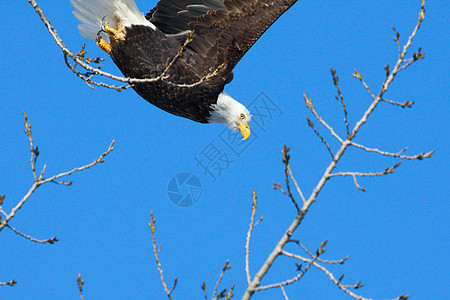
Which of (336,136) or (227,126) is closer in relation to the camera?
(336,136)

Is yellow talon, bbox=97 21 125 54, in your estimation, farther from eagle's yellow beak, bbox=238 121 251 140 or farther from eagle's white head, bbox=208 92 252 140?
eagle's yellow beak, bbox=238 121 251 140

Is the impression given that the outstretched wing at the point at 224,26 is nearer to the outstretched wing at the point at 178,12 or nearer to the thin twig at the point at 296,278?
the outstretched wing at the point at 178,12

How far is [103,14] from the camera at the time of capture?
708cm

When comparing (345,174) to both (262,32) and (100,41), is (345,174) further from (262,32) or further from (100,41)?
(100,41)

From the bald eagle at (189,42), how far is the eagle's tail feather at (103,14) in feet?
0.04

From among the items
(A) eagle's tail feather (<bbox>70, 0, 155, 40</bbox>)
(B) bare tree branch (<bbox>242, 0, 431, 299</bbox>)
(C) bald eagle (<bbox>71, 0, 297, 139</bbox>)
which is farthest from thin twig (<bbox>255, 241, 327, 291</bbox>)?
(A) eagle's tail feather (<bbox>70, 0, 155, 40</bbox>)

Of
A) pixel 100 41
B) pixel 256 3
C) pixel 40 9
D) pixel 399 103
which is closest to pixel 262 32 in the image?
pixel 256 3

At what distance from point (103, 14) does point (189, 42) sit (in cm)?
126

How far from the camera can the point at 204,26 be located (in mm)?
6578

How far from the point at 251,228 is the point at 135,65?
3479 mm

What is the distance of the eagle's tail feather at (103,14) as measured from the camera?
686 centimetres

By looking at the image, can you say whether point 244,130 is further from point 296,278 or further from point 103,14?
point 296,278

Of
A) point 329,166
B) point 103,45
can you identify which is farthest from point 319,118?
point 103,45

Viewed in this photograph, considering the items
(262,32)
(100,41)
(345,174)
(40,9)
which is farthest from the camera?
(100,41)
